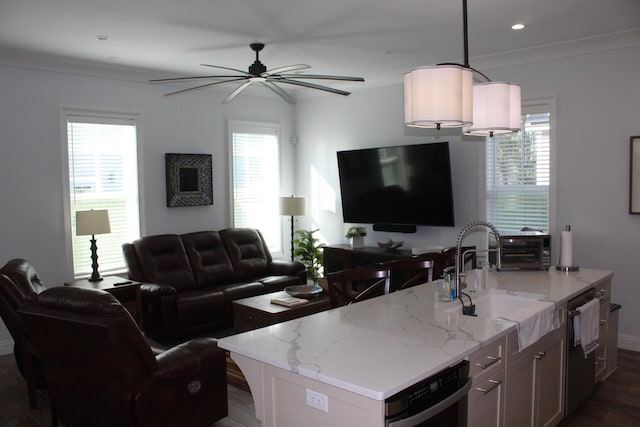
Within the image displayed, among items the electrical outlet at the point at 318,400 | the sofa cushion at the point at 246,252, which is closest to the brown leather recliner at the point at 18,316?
the electrical outlet at the point at 318,400

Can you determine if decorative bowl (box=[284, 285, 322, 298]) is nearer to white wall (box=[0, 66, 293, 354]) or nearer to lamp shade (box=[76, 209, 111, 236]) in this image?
lamp shade (box=[76, 209, 111, 236])

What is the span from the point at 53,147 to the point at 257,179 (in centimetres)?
265

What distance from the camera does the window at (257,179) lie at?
22.8ft

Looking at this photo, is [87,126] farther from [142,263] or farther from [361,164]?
[361,164]

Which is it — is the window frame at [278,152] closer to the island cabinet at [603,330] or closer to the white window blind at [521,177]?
the white window blind at [521,177]

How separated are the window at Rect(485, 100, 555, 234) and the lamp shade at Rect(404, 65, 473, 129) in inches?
134

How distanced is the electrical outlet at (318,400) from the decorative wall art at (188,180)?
4.61m

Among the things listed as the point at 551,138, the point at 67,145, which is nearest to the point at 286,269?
the point at 67,145

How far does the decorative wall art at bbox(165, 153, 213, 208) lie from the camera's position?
243 inches

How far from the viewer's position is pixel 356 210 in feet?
21.8

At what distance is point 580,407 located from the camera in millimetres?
3623

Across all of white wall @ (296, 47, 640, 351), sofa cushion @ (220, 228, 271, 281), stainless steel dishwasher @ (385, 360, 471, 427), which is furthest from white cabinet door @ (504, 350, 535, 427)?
sofa cushion @ (220, 228, 271, 281)

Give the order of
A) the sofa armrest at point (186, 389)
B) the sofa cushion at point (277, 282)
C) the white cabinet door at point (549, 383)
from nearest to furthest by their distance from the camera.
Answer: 1. the sofa armrest at point (186, 389)
2. the white cabinet door at point (549, 383)
3. the sofa cushion at point (277, 282)

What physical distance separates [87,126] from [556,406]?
5.03m
